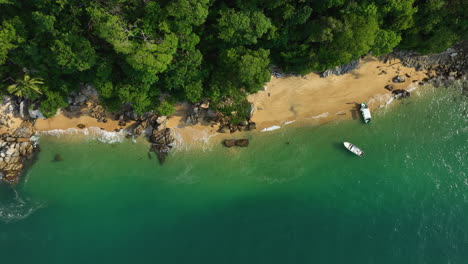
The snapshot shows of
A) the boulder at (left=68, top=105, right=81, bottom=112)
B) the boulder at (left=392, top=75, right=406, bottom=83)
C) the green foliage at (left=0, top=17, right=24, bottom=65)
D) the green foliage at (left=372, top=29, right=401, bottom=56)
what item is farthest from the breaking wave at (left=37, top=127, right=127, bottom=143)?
the boulder at (left=392, top=75, right=406, bottom=83)

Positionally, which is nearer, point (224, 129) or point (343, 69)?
point (343, 69)

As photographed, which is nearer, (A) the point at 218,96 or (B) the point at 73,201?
(A) the point at 218,96

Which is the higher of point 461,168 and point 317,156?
point 317,156

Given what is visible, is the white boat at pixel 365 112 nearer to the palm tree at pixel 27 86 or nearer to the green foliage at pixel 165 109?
the green foliage at pixel 165 109

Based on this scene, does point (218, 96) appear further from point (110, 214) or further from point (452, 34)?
point (452, 34)

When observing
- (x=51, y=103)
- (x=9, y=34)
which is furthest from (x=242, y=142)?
(x=9, y=34)

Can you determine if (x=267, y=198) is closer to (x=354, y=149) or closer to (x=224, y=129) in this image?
(x=224, y=129)

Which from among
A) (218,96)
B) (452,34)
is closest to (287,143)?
(218,96)
